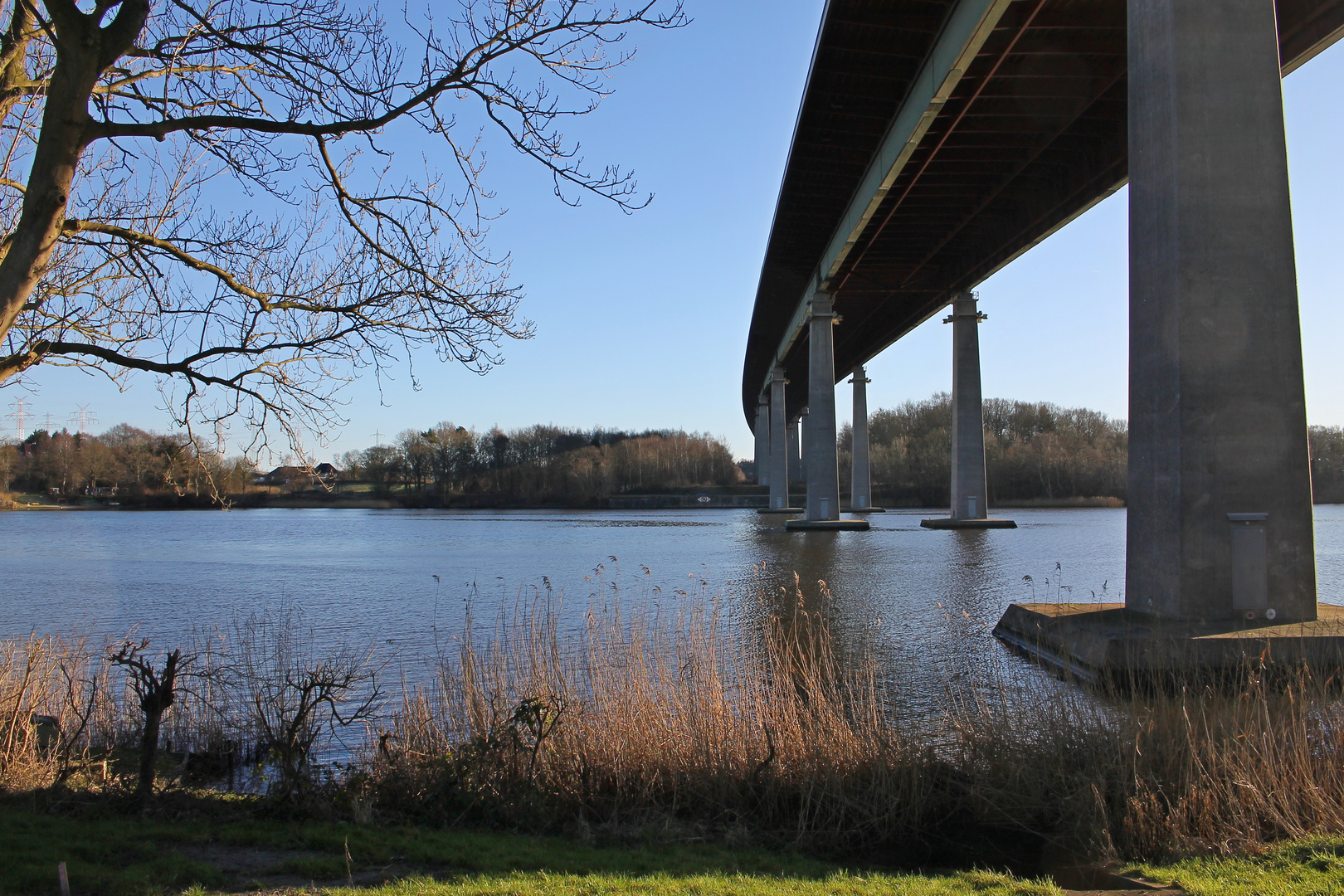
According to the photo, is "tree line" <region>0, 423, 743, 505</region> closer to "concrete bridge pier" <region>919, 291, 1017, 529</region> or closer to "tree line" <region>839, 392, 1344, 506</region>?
"tree line" <region>839, 392, 1344, 506</region>

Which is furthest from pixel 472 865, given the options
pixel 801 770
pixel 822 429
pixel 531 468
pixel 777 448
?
pixel 531 468

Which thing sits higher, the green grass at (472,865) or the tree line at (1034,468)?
the tree line at (1034,468)

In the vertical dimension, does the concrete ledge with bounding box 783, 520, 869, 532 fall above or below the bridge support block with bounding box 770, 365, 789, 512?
below

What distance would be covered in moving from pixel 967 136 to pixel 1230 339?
747 inches

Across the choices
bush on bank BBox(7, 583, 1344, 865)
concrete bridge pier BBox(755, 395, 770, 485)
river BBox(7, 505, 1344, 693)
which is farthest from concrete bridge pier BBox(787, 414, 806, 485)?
bush on bank BBox(7, 583, 1344, 865)

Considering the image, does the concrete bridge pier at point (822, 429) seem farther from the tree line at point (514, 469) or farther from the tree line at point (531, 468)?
the tree line at point (531, 468)

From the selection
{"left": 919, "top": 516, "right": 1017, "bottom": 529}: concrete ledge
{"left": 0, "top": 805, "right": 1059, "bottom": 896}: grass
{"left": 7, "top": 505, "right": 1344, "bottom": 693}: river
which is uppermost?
{"left": 919, "top": 516, "right": 1017, "bottom": 529}: concrete ledge

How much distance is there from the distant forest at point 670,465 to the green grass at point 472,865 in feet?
219

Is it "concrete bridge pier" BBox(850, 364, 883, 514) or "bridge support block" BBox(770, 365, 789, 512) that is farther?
"bridge support block" BBox(770, 365, 789, 512)

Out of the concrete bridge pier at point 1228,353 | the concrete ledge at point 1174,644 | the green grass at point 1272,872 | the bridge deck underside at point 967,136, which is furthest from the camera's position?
the bridge deck underside at point 967,136

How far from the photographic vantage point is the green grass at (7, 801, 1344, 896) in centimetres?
448

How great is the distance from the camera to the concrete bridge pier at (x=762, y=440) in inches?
4029

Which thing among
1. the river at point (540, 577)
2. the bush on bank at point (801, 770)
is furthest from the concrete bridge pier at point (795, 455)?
the bush on bank at point (801, 770)

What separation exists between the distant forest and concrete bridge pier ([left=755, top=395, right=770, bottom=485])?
294 inches
